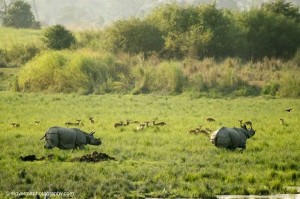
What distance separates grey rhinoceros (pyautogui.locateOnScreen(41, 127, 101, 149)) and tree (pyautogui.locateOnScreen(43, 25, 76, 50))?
2426cm

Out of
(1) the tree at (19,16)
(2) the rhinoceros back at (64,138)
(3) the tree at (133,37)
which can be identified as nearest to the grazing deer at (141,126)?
(2) the rhinoceros back at (64,138)

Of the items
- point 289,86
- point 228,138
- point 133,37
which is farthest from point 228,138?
point 133,37

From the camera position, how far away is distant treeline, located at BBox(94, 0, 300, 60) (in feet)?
122

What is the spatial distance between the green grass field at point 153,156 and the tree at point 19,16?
42229mm

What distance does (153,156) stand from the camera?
13.1 metres

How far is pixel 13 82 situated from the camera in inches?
1177

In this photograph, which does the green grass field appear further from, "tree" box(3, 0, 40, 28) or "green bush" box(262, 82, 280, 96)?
"tree" box(3, 0, 40, 28)

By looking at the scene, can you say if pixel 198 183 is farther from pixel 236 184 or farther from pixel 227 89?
pixel 227 89

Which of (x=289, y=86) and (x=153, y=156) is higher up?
(x=153, y=156)

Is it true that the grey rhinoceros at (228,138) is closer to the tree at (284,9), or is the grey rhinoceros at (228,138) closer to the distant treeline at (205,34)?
the distant treeline at (205,34)

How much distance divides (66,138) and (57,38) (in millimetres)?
25002

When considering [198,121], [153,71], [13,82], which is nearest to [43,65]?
[13,82]

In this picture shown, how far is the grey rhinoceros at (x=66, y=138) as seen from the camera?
44.0ft

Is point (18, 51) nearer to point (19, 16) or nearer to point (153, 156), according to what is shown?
point (19, 16)
